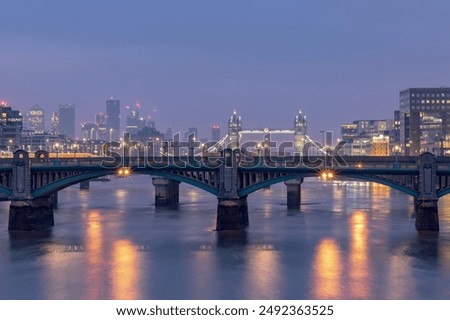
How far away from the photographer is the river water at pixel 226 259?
45.1m

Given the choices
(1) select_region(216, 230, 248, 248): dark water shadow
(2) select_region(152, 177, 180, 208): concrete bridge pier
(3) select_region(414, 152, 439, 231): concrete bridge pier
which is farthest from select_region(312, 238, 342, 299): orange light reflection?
(2) select_region(152, 177, 180, 208): concrete bridge pier

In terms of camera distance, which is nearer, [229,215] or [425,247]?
[425,247]

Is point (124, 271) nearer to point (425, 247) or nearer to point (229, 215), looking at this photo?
point (229, 215)

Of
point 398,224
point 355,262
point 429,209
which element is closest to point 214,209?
point 398,224

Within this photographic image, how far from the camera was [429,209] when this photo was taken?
217 ft

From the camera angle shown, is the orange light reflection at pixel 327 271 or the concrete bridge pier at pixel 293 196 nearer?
the orange light reflection at pixel 327 271

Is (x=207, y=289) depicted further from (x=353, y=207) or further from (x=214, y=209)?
(x=353, y=207)

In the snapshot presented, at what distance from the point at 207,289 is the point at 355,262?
621 inches

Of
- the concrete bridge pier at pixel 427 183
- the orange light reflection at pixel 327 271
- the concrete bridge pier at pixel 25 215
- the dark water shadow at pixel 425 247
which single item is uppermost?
the concrete bridge pier at pixel 427 183

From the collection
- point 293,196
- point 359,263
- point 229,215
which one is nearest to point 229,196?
point 229,215

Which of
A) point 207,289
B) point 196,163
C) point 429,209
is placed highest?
point 196,163

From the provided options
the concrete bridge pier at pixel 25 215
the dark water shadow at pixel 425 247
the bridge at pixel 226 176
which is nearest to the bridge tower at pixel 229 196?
the bridge at pixel 226 176

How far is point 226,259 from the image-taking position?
55.7 meters

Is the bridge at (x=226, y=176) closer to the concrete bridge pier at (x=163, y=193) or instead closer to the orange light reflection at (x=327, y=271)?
the orange light reflection at (x=327, y=271)
